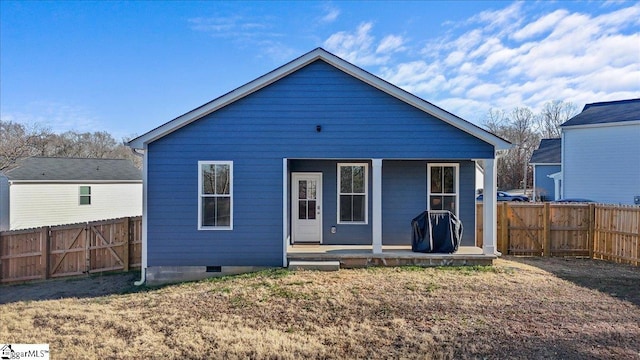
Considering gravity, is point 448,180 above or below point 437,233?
above

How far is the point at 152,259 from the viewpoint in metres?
8.82

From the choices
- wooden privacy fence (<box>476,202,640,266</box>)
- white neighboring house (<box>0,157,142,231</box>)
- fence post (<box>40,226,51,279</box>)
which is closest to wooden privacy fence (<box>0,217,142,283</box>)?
fence post (<box>40,226,51,279</box>)

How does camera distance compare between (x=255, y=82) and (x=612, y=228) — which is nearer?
(x=255, y=82)

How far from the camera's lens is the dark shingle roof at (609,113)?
17.5m

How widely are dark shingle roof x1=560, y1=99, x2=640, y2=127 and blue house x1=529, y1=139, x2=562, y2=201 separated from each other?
9.86 m

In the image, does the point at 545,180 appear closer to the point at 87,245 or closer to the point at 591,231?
the point at 591,231

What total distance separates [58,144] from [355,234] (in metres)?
43.3

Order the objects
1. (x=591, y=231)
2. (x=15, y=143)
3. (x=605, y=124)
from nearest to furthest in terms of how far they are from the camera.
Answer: (x=591, y=231)
(x=605, y=124)
(x=15, y=143)

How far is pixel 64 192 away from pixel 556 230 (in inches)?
957

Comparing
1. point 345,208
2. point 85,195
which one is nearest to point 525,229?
point 345,208

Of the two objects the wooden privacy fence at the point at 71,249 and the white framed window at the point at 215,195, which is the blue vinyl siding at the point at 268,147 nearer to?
the white framed window at the point at 215,195

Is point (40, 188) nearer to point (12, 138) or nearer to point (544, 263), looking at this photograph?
point (12, 138)

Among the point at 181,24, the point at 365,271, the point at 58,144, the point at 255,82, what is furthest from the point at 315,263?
the point at 58,144

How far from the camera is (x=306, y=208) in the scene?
34.0 ft
